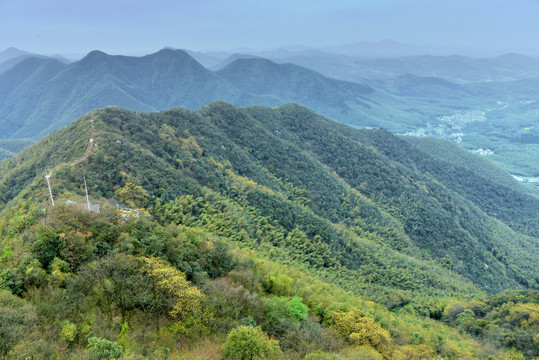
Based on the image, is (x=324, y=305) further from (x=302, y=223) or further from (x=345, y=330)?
(x=302, y=223)

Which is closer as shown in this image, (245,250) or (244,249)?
(245,250)

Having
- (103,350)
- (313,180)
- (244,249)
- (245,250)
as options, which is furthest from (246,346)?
(313,180)

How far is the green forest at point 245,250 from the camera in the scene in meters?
21.0

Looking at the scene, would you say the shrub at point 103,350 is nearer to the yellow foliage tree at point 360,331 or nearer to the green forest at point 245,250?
the green forest at point 245,250

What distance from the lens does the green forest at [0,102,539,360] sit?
68.9 ft

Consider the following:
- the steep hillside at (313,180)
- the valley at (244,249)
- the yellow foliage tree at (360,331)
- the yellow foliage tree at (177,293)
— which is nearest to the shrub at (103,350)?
the valley at (244,249)

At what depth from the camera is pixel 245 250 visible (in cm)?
4356

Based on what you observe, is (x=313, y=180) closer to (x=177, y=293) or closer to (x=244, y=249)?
(x=244, y=249)

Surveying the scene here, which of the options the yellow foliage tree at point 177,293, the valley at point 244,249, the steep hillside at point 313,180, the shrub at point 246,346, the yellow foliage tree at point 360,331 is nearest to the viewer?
the shrub at point 246,346

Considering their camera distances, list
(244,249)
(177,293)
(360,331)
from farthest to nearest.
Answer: (244,249) < (360,331) < (177,293)

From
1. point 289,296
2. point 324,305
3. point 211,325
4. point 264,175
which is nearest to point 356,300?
point 324,305

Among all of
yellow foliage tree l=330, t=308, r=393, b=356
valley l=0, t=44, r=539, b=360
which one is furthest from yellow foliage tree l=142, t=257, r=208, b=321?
yellow foliage tree l=330, t=308, r=393, b=356

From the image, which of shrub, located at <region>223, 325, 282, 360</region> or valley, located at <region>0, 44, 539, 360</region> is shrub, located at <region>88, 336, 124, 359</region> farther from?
shrub, located at <region>223, 325, 282, 360</region>

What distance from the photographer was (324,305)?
3300 centimetres
